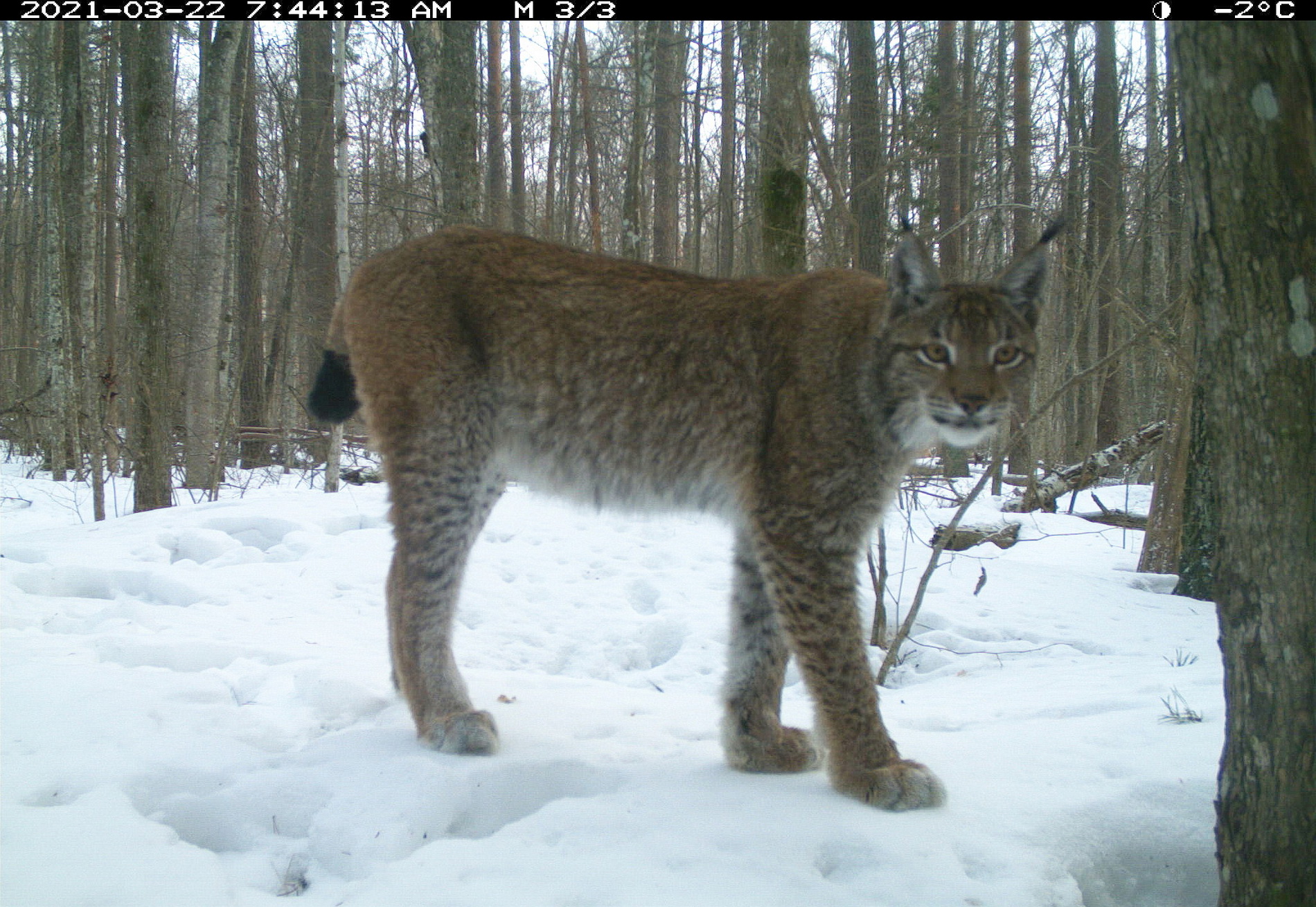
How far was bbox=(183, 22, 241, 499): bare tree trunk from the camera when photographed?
9062 millimetres

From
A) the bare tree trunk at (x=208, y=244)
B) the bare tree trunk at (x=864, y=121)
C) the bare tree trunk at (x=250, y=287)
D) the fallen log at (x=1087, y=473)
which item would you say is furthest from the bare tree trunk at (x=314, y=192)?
the fallen log at (x=1087, y=473)

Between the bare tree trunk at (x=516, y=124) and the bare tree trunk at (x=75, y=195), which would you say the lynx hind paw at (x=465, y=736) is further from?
the bare tree trunk at (x=516, y=124)

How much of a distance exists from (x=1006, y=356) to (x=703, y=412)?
1.09 meters

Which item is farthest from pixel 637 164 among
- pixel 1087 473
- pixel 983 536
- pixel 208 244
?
pixel 1087 473

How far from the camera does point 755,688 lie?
3395 mm

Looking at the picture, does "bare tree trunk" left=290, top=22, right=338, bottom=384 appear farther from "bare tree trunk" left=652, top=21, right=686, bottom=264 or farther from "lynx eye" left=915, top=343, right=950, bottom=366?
"lynx eye" left=915, top=343, right=950, bottom=366

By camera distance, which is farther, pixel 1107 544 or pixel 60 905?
pixel 1107 544

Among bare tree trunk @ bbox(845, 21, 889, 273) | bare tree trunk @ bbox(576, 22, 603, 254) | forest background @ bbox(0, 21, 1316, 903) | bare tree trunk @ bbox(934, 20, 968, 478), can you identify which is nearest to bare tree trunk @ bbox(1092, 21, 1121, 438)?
forest background @ bbox(0, 21, 1316, 903)

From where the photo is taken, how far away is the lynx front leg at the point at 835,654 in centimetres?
300

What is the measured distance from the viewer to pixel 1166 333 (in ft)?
20.1

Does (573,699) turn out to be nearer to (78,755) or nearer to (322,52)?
(78,755)

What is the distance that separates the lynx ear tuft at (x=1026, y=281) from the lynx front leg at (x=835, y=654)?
1083mm

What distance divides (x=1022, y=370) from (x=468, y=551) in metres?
2.18

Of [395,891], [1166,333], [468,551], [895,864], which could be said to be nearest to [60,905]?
[395,891]
